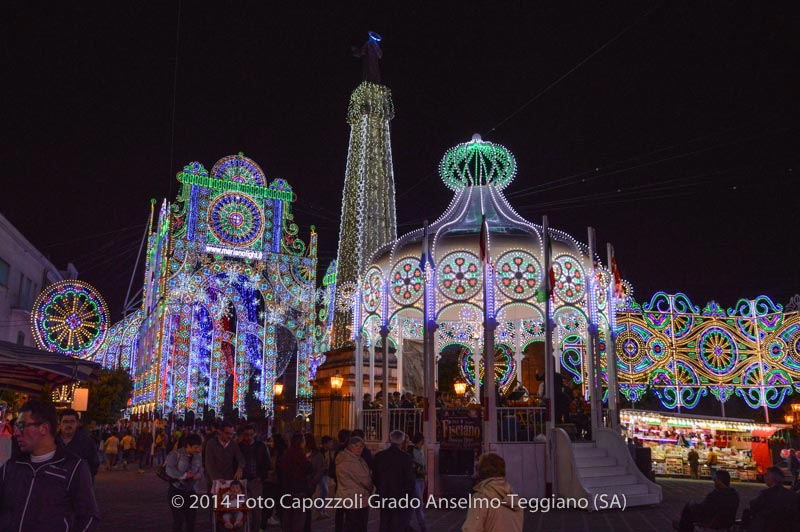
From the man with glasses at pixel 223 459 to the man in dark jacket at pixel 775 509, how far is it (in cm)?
600

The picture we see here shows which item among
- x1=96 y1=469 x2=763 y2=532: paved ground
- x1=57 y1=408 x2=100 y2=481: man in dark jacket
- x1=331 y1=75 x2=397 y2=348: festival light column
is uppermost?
x1=331 y1=75 x2=397 y2=348: festival light column

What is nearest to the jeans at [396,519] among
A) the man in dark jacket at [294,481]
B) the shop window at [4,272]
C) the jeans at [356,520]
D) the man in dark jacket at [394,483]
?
the man in dark jacket at [394,483]

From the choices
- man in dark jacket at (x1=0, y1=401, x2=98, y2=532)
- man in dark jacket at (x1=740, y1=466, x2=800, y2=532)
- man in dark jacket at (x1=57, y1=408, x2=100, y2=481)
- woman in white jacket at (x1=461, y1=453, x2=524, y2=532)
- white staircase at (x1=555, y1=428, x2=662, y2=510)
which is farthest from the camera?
white staircase at (x1=555, y1=428, x2=662, y2=510)

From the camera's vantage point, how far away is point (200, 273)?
4384 centimetres

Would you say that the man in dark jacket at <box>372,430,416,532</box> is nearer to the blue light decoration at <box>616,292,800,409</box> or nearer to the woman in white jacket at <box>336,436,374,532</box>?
the woman in white jacket at <box>336,436,374,532</box>

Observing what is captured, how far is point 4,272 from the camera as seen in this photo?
27.0 m

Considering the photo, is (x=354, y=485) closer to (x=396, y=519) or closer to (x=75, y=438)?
(x=396, y=519)

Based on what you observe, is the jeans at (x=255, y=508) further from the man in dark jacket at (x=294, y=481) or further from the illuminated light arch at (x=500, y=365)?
the illuminated light arch at (x=500, y=365)

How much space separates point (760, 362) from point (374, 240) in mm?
16641

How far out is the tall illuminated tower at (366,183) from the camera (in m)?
31.6

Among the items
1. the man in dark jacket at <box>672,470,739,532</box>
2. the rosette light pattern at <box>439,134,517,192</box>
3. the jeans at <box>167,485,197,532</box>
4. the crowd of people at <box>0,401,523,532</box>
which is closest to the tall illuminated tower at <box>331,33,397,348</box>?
A: the rosette light pattern at <box>439,134,517,192</box>

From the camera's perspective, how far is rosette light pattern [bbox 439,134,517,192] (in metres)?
18.3

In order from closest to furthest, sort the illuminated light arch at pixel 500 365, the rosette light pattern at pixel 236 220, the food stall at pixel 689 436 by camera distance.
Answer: the illuminated light arch at pixel 500 365, the food stall at pixel 689 436, the rosette light pattern at pixel 236 220

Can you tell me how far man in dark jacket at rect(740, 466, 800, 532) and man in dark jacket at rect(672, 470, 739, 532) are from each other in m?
0.61
